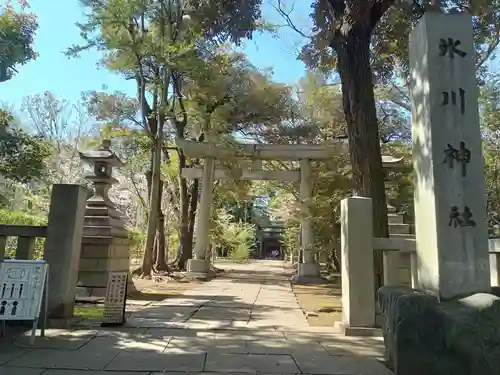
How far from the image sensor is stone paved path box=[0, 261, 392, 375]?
3344mm

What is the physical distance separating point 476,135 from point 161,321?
401cm

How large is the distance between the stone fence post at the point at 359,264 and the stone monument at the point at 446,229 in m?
0.81

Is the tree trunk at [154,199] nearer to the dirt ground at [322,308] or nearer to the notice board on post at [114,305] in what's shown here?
the dirt ground at [322,308]

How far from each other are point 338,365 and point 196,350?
49.1 inches

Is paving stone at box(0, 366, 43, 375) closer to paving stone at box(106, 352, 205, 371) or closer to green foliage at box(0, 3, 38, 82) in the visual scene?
paving stone at box(106, 352, 205, 371)

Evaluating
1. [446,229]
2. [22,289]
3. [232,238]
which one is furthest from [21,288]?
[232,238]

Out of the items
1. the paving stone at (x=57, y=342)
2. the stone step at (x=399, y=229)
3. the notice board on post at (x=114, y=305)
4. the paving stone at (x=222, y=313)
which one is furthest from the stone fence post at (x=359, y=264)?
the stone step at (x=399, y=229)

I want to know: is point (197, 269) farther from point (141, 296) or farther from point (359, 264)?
point (359, 264)

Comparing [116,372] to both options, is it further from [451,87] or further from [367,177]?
[367,177]

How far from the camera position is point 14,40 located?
30.8 ft

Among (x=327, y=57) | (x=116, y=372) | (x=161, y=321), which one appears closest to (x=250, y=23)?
(x=327, y=57)

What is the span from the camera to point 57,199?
4949 mm

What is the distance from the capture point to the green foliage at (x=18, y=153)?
29.9ft

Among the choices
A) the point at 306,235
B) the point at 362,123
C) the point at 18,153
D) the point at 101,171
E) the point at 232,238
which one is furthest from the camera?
the point at 232,238
